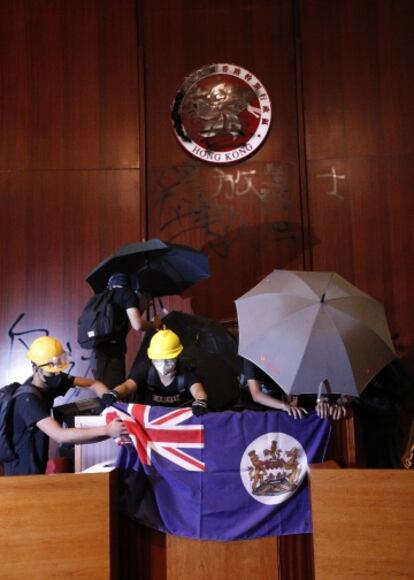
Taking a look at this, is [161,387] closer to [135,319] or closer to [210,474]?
[135,319]

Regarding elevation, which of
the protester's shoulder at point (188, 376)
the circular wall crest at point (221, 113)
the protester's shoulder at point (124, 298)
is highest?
the circular wall crest at point (221, 113)

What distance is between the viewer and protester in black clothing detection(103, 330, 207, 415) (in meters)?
3.71

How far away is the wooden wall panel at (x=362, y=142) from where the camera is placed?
221 inches

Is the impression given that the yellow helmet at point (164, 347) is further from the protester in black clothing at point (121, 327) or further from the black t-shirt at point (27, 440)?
the black t-shirt at point (27, 440)

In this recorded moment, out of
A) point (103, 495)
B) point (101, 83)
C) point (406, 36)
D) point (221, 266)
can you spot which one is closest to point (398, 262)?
point (221, 266)

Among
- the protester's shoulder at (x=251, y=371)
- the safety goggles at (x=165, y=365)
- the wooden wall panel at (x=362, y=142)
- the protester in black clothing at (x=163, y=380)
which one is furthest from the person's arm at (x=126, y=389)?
the wooden wall panel at (x=362, y=142)

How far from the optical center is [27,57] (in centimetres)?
580

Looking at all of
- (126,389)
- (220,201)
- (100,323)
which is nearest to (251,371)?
(126,389)

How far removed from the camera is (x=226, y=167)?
5750 millimetres

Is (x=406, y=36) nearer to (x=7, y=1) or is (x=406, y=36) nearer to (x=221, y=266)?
(x=221, y=266)

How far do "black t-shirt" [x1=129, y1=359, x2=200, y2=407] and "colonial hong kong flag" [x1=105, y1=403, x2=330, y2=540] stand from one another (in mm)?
576

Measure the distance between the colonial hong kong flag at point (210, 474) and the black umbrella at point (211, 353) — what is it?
58.0 inches

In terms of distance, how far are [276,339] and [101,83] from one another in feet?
11.7

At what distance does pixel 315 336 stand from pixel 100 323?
1616mm
